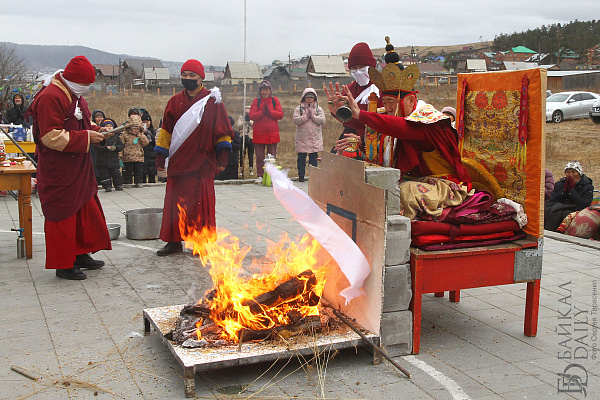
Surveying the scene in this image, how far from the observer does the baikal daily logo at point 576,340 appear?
3.77 metres

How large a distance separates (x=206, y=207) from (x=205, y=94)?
4.39 feet

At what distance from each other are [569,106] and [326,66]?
41592 mm

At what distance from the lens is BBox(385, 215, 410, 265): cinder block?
12.9 feet

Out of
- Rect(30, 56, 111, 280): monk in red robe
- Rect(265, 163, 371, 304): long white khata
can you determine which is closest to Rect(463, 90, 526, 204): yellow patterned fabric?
Rect(265, 163, 371, 304): long white khata

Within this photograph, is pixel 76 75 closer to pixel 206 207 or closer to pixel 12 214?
pixel 206 207

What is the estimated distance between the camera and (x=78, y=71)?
227 inches

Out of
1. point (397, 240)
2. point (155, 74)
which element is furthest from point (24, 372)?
point (155, 74)

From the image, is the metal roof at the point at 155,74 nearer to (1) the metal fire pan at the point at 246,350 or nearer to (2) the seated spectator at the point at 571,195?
(2) the seated spectator at the point at 571,195

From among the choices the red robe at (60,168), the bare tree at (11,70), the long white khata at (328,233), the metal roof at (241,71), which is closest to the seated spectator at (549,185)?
the long white khata at (328,233)

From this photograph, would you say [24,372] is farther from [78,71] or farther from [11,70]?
[11,70]

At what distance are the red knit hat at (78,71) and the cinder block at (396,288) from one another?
3.80 meters

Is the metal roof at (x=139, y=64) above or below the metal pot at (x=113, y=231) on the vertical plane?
above

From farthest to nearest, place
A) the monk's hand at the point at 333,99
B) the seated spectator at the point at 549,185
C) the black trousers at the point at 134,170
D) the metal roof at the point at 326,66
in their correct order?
the metal roof at the point at 326,66 → the black trousers at the point at 134,170 → the seated spectator at the point at 549,185 → the monk's hand at the point at 333,99

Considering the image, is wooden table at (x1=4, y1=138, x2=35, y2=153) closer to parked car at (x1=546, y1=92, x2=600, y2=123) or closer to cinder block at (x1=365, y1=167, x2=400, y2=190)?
cinder block at (x1=365, y1=167, x2=400, y2=190)
